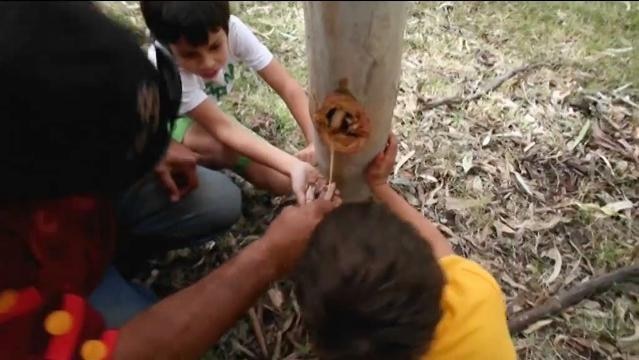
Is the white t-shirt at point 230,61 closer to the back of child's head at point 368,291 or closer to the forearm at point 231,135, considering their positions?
the forearm at point 231,135

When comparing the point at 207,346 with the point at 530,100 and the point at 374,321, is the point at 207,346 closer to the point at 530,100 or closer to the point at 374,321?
the point at 374,321

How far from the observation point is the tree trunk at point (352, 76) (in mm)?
1074

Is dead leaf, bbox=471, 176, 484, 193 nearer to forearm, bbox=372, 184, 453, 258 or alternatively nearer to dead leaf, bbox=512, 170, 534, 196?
dead leaf, bbox=512, 170, 534, 196

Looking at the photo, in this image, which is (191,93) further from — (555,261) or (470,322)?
(555,261)

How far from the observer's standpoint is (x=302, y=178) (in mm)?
1647

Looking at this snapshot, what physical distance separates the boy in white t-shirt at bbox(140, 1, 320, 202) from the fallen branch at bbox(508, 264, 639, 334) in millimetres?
683

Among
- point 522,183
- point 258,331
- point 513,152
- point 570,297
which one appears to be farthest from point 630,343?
point 258,331

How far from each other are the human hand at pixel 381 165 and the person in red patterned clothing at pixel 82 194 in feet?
0.30

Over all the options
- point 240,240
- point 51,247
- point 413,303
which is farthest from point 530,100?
Result: point 51,247

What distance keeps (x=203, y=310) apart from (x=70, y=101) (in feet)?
1.87

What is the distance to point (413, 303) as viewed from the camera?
1.23 metres

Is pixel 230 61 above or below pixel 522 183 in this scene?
above

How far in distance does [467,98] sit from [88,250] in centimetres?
147

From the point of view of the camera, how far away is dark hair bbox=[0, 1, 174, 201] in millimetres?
968
